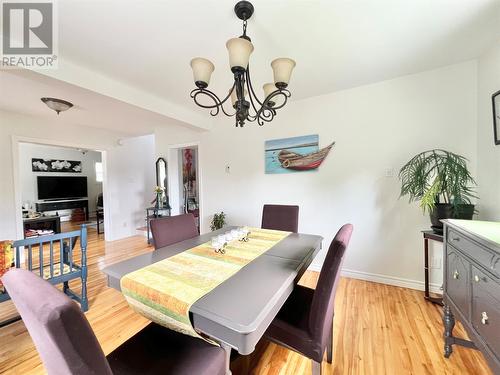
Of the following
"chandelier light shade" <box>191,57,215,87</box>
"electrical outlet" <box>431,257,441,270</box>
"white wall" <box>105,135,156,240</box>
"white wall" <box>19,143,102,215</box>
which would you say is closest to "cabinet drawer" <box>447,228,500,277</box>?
"electrical outlet" <box>431,257,441,270</box>

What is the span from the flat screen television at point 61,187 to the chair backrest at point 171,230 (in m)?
6.71

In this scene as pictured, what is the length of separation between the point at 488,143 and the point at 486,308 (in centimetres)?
158

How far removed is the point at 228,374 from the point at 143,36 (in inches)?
88.8

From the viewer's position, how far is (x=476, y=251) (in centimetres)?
114

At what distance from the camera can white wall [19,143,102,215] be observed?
19.4 feet

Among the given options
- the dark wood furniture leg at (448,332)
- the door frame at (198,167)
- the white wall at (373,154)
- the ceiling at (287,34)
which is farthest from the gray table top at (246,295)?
the door frame at (198,167)

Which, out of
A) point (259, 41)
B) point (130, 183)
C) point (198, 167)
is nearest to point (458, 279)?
point (259, 41)

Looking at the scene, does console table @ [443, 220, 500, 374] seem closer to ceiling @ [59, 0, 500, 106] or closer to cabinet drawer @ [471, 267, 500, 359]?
cabinet drawer @ [471, 267, 500, 359]

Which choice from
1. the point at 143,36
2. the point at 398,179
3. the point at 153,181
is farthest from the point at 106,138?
the point at 398,179

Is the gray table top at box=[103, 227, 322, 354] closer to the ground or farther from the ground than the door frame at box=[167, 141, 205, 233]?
closer to the ground

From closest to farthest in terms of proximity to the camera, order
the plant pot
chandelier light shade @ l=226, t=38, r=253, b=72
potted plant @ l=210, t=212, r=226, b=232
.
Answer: chandelier light shade @ l=226, t=38, r=253, b=72
the plant pot
potted plant @ l=210, t=212, r=226, b=232

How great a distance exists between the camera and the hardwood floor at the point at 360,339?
1.41 meters

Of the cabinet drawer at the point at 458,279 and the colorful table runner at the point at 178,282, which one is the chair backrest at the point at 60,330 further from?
the cabinet drawer at the point at 458,279

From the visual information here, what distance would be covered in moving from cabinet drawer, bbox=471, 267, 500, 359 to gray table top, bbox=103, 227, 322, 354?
858 millimetres
